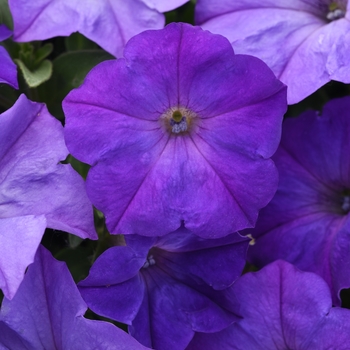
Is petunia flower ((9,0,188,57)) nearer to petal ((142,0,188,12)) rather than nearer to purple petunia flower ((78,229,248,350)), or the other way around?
petal ((142,0,188,12))

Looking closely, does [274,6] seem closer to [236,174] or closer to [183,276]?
[236,174]

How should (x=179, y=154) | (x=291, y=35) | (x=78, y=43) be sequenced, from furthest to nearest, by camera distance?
(x=78, y=43) → (x=291, y=35) → (x=179, y=154)

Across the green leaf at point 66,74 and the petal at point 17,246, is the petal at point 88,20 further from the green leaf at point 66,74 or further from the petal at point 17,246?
the petal at point 17,246

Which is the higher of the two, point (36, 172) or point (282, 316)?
point (36, 172)

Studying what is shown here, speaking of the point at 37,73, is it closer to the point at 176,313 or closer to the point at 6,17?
the point at 6,17

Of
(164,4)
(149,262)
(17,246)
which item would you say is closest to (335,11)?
(164,4)

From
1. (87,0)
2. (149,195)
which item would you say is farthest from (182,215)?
(87,0)
